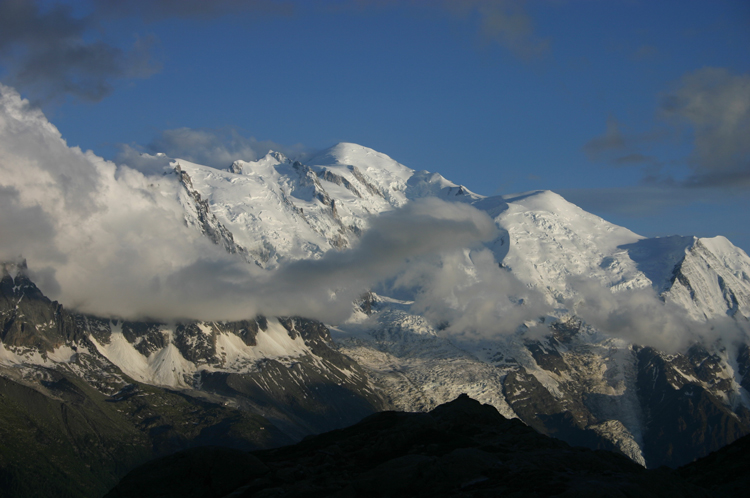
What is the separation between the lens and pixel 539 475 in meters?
98.2

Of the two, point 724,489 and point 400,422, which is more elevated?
point 400,422

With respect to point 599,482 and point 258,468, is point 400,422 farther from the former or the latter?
point 599,482

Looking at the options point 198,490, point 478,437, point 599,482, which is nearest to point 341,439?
point 478,437

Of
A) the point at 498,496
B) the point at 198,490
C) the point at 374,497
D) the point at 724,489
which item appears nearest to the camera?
the point at 498,496

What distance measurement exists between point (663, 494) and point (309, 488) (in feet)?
146

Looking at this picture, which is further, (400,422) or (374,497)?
(400,422)

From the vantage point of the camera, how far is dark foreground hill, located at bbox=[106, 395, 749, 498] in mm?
95938

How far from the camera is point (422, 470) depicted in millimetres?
101688

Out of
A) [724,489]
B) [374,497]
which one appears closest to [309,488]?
[374,497]

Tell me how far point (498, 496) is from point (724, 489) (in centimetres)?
4525

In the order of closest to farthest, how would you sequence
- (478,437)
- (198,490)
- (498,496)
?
(498,496) → (198,490) → (478,437)

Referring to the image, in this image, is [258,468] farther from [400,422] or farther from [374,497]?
[400,422]

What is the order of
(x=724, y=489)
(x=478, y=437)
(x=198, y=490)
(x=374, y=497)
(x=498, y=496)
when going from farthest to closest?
1. (x=478, y=437)
2. (x=724, y=489)
3. (x=198, y=490)
4. (x=374, y=497)
5. (x=498, y=496)

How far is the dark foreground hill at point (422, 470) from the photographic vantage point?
95.9m
